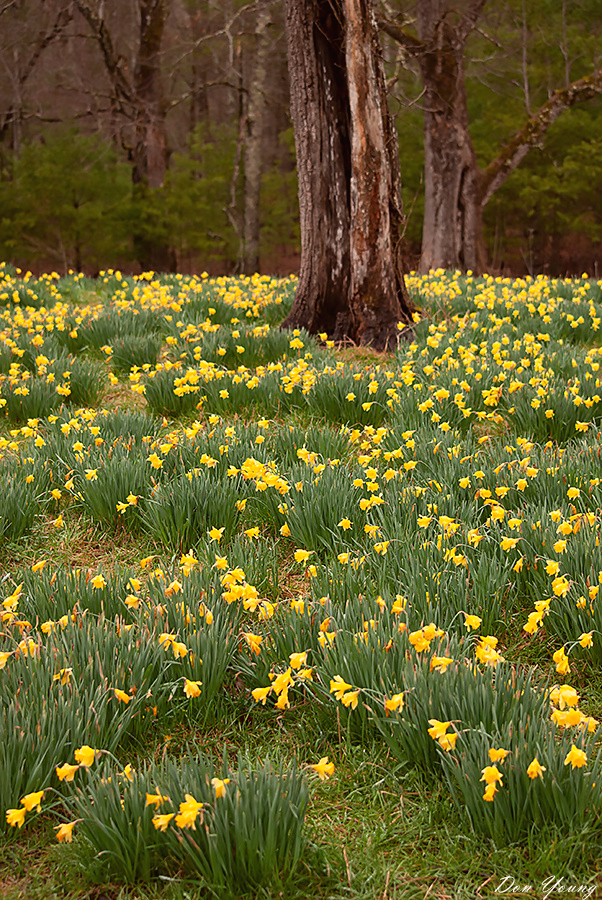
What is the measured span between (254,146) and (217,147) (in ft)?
8.49


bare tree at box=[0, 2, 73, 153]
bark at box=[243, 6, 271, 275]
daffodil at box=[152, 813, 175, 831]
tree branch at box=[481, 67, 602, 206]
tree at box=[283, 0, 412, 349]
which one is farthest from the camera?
bare tree at box=[0, 2, 73, 153]

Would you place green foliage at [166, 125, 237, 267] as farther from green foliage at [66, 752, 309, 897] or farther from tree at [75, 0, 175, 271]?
green foliage at [66, 752, 309, 897]

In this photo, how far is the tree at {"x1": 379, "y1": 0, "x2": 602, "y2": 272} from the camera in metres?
12.7

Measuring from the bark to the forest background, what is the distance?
43 mm

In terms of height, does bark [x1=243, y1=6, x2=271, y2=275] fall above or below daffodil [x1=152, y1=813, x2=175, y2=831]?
above

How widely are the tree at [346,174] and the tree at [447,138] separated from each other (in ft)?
24.0

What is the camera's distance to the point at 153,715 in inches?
72.9

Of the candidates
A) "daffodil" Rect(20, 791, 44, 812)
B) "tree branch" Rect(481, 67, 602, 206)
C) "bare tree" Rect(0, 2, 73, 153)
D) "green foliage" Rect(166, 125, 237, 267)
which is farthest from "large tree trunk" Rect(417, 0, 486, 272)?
"daffodil" Rect(20, 791, 44, 812)

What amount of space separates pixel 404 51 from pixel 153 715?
14519 mm

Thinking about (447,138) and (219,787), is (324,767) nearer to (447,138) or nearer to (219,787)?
(219,787)

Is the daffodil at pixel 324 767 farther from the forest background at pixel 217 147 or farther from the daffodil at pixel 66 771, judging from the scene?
the forest background at pixel 217 147

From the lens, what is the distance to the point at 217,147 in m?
19.5

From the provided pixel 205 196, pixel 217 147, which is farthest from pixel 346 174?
pixel 217 147

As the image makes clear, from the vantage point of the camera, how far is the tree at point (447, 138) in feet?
41.6
